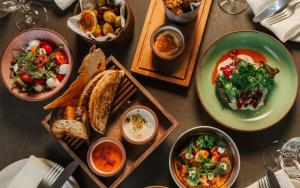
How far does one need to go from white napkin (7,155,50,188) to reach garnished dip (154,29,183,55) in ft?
2.07

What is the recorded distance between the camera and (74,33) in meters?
1.99

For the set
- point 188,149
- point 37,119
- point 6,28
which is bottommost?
point 188,149

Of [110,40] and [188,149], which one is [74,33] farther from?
[188,149]

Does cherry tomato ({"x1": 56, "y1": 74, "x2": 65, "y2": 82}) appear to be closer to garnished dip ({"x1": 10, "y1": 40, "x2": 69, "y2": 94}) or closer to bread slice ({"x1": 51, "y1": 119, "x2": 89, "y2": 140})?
garnished dip ({"x1": 10, "y1": 40, "x2": 69, "y2": 94})

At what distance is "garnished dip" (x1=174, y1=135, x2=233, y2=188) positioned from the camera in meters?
1.80

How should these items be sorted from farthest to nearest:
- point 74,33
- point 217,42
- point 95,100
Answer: point 74,33 → point 217,42 → point 95,100

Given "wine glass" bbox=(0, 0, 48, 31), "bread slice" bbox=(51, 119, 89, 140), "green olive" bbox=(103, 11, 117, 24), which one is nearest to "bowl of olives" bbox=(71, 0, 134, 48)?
"green olive" bbox=(103, 11, 117, 24)

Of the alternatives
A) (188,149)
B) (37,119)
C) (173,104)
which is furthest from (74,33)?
(188,149)

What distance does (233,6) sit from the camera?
6.43 ft

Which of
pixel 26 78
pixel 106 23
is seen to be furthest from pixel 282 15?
pixel 26 78

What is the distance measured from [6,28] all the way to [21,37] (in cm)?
18

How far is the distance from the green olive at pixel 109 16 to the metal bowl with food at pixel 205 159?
20.3 inches

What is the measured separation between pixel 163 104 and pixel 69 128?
1.27 ft

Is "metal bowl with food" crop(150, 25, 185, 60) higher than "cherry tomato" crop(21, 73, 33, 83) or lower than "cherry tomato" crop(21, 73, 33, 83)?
lower
